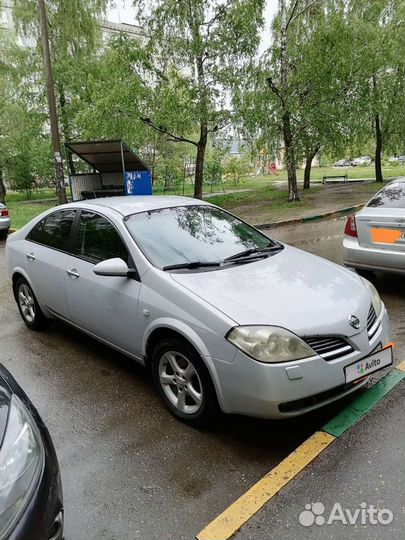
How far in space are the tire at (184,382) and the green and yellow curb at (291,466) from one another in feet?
1.80

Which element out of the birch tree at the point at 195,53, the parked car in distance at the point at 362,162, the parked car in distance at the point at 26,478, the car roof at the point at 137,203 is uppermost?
the birch tree at the point at 195,53

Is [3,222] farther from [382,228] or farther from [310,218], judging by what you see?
[382,228]

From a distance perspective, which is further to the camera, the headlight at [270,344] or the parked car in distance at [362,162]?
the parked car in distance at [362,162]

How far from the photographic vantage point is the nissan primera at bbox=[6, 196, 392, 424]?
8.14 ft

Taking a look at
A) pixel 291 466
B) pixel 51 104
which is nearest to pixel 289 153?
pixel 51 104

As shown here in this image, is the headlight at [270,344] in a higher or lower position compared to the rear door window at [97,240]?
lower

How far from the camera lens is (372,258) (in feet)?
17.0

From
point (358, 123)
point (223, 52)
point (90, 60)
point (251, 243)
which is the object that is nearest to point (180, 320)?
point (251, 243)

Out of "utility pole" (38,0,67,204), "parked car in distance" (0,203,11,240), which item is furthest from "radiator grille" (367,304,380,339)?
"utility pole" (38,0,67,204)

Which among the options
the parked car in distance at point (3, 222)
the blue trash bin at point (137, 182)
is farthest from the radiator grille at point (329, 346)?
the parked car in distance at point (3, 222)

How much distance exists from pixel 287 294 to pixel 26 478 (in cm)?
183

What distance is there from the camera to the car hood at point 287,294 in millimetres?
2578

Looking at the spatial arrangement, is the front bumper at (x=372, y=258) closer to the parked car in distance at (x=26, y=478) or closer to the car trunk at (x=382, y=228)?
the car trunk at (x=382, y=228)

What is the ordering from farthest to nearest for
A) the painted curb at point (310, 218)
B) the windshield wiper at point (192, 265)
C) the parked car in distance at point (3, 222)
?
the parked car in distance at point (3, 222), the painted curb at point (310, 218), the windshield wiper at point (192, 265)
